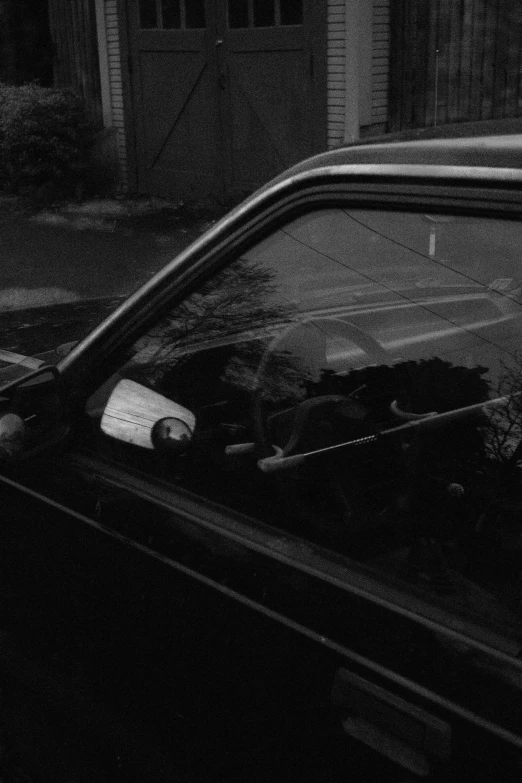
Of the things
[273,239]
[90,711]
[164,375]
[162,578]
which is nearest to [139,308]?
[164,375]

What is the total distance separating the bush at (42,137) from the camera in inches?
451

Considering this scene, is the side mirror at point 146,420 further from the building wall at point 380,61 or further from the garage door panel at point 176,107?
the garage door panel at point 176,107

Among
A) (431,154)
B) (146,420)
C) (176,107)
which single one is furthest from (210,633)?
(176,107)

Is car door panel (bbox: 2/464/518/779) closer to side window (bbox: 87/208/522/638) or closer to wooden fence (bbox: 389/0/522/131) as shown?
side window (bbox: 87/208/522/638)

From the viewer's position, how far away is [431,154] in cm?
156

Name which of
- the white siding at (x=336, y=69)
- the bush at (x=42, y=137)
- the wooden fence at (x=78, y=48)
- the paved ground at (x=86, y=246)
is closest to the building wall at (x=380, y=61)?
the white siding at (x=336, y=69)

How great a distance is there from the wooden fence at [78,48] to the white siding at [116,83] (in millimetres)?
277

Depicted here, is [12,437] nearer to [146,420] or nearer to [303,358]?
[146,420]

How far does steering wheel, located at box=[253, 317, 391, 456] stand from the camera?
1923 mm

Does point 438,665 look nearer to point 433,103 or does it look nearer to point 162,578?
point 162,578

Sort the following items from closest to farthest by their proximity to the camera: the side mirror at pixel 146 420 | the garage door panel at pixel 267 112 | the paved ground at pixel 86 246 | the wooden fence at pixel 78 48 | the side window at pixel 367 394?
the side window at pixel 367 394, the side mirror at pixel 146 420, the paved ground at pixel 86 246, the garage door panel at pixel 267 112, the wooden fence at pixel 78 48

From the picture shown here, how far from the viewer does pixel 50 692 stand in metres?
2.23

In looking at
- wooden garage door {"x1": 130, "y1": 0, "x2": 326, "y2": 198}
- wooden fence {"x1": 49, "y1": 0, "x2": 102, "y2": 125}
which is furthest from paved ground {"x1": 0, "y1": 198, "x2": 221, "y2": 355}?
wooden fence {"x1": 49, "y1": 0, "x2": 102, "y2": 125}

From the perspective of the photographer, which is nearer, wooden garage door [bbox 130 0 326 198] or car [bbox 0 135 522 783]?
car [bbox 0 135 522 783]
